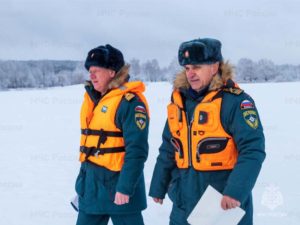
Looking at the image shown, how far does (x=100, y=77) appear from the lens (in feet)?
8.81

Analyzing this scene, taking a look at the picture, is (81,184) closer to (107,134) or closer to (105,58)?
(107,134)

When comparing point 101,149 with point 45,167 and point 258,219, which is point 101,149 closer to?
point 258,219

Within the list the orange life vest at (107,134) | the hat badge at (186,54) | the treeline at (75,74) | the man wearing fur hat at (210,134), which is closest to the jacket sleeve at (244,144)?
the man wearing fur hat at (210,134)

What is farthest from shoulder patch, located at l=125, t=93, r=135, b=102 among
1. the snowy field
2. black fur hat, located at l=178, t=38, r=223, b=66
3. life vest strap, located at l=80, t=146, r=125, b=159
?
the snowy field

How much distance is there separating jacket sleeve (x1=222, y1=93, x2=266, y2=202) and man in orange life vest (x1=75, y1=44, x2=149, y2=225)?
2.05ft

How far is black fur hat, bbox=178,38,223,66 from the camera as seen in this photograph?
7.42 feet

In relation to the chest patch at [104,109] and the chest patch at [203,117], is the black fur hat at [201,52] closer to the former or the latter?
the chest patch at [203,117]

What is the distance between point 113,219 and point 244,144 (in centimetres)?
106

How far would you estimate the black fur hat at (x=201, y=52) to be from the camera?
7.42 feet

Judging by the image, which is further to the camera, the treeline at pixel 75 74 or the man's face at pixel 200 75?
the treeline at pixel 75 74

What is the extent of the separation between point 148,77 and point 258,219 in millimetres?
77183

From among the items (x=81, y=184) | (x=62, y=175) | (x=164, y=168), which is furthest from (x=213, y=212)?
(x=62, y=175)

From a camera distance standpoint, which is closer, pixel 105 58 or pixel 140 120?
pixel 140 120

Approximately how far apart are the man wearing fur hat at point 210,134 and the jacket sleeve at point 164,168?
29 millimetres
